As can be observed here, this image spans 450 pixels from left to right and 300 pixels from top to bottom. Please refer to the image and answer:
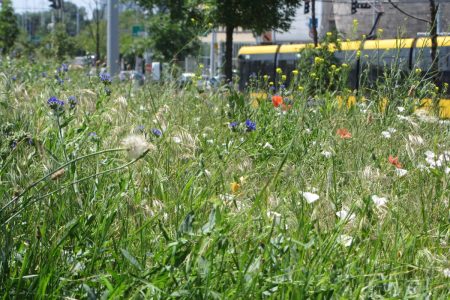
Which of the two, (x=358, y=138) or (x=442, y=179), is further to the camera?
(x=358, y=138)

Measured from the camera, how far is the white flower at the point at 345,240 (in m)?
2.87

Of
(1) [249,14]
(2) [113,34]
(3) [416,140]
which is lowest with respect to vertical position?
(3) [416,140]

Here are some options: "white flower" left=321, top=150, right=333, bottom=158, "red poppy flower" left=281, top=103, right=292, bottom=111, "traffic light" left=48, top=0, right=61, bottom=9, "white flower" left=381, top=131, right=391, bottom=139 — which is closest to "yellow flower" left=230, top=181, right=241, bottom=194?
"white flower" left=321, top=150, right=333, bottom=158

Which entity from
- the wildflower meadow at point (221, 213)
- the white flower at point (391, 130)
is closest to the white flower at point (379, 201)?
the wildflower meadow at point (221, 213)

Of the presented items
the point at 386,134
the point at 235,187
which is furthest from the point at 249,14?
the point at 235,187

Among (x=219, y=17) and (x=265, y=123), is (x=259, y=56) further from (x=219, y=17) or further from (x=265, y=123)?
(x=265, y=123)

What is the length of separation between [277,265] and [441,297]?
1.79 ft

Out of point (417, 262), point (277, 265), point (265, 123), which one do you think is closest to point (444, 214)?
point (417, 262)

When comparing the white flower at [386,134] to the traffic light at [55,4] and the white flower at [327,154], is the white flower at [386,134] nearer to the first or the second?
the white flower at [327,154]

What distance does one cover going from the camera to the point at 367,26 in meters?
47.8

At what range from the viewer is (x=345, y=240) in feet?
9.65

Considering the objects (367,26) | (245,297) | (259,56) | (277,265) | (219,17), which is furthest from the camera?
(367,26)

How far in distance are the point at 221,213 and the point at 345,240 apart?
453mm

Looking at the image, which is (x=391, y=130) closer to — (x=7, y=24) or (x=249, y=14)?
(x=249, y=14)
